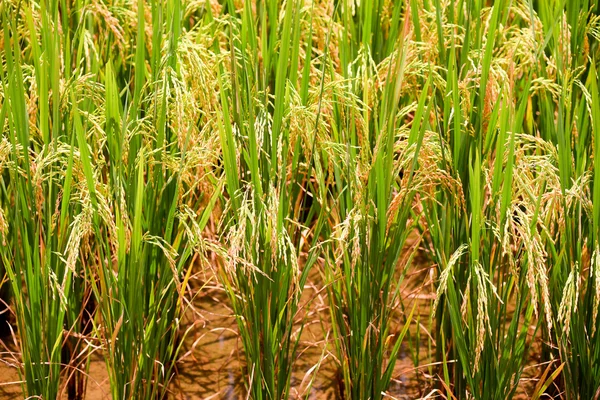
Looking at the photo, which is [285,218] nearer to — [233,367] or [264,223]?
[264,223]

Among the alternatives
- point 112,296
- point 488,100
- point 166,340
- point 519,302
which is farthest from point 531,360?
point 112,296

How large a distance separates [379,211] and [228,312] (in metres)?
0.85

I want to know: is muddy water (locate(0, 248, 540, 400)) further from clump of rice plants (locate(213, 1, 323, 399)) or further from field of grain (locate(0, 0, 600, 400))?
clump of rice plants (locate(213, 1, 323, 399))

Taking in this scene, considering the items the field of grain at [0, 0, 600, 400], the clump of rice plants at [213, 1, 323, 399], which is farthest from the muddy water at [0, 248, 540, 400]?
the clump of rice plants at [213, 1, 323, 399]

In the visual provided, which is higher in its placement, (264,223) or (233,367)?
(264,223)

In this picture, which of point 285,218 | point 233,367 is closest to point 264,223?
point 285,218

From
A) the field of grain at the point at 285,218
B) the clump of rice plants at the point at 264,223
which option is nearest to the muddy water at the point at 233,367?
the field of grain at the point at 285,218

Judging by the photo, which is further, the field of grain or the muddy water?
the muddy water

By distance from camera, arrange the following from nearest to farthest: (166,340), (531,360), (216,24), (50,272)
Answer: (50,272)
(166,340)
(531,360)
(216,24)

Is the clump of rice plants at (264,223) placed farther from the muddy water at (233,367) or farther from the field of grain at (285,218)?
the muddy water at (233,367)

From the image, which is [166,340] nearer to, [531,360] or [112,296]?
[112,296]

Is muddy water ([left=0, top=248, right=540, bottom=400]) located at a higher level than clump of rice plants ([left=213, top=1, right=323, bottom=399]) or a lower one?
lower

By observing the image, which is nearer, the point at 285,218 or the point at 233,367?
the point at 285,218

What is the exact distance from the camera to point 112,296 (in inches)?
87.1
